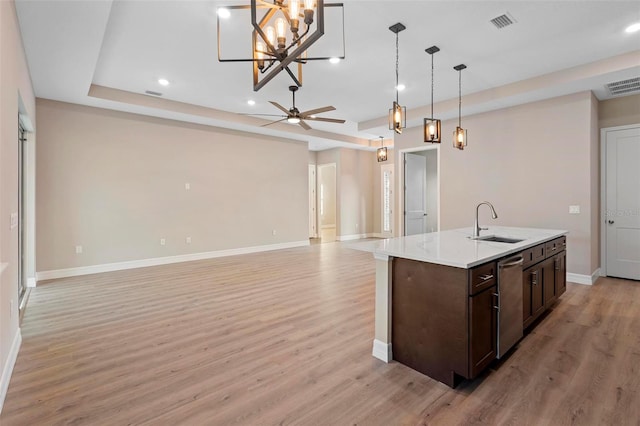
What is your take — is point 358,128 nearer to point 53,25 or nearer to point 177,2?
point 177,2

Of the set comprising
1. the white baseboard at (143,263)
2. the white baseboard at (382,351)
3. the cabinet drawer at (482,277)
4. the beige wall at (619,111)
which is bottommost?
the white baseboard at (382,351)

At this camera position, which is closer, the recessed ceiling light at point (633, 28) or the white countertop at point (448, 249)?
the white countertop at point (448, 249)

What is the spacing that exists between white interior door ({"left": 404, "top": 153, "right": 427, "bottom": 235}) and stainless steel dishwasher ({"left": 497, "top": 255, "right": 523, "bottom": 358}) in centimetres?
462

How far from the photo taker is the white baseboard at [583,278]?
4750 millimetres

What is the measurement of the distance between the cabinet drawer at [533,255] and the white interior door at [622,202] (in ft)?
9.73

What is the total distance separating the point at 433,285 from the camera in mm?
2250

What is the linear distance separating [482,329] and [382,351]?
765 mm

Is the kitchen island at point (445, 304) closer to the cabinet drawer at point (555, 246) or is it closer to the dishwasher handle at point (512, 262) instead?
the dishwasher handle at point (512, 262)

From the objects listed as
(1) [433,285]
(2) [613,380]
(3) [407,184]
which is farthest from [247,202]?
(2) [613,380]

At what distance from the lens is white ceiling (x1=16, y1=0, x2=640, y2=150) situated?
10.1 ft

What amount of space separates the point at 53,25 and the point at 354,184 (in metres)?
8.04

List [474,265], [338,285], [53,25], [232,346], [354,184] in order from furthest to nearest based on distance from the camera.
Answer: [354,184], [338,285], [53,25], [232,346], [474,265]

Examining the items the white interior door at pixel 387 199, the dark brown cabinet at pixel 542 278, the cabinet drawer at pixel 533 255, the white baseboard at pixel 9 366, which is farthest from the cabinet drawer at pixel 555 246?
the white interior door at pixel 387 199

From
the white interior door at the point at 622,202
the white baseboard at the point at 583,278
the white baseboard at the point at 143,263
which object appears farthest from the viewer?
the white baseboard at the point at 143,263
